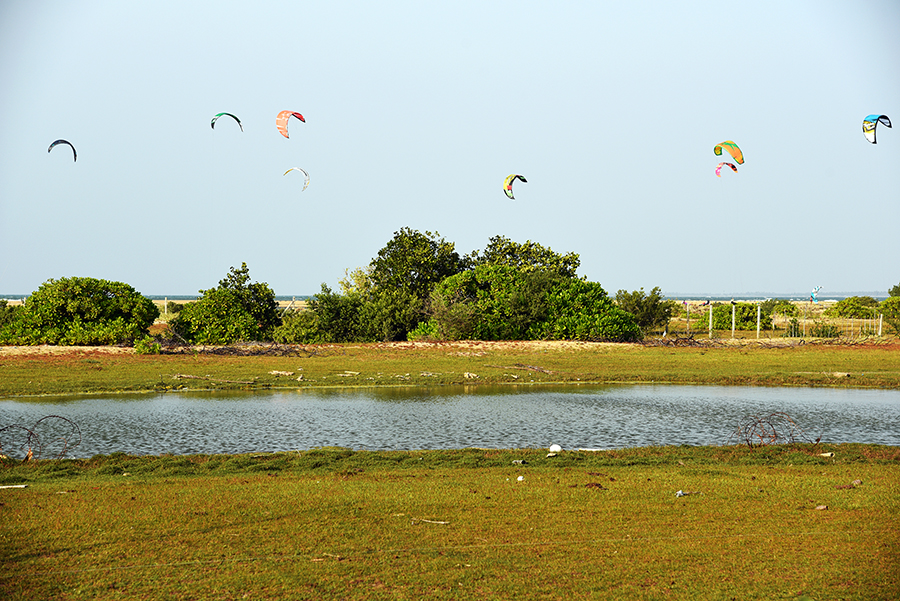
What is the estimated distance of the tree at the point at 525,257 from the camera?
2653 inches

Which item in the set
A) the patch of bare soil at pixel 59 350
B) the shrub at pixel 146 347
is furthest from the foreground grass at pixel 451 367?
the shrub at pixel 146 347

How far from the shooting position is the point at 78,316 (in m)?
→ 45.7

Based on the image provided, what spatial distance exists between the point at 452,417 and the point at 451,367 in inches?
626

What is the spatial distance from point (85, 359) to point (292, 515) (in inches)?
1351

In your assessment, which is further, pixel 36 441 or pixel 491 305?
pixel 491 305

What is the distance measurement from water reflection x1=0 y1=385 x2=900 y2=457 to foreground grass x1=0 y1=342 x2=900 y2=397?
96.0 inches

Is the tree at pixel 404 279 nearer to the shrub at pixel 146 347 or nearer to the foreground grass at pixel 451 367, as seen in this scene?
the foreground grass at pixel 451 367

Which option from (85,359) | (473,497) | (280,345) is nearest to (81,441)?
(473,497)

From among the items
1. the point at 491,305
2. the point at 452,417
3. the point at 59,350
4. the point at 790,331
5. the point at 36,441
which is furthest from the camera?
the point at 790,331

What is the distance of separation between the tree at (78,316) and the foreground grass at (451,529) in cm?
3321

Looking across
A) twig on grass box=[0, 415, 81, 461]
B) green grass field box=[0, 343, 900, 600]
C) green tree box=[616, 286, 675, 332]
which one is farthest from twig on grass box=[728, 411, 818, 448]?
green tree box=[616, 286, 675, 332]

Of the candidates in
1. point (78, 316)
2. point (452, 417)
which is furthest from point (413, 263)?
point (452, 417)

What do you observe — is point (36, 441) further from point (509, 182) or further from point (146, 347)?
point (509, 182)

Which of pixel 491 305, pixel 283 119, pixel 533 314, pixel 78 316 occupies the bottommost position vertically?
pixel 78 316
